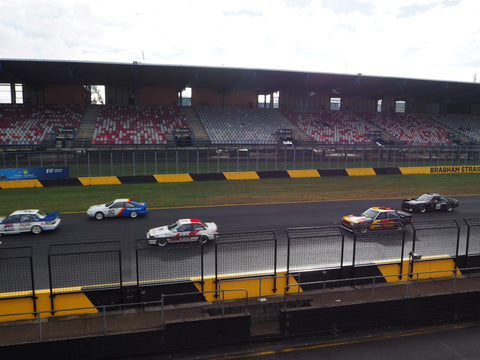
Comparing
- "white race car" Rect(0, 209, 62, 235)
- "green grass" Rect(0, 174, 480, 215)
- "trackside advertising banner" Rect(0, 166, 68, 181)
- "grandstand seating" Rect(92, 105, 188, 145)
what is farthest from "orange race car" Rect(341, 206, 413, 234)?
"grandstand seating" Rect(92, 105, 188, 145)

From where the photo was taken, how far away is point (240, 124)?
4912 centimetres

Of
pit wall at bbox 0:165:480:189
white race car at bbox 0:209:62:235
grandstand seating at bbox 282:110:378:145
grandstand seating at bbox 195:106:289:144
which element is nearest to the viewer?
white race car at bbox 0:209:62:235

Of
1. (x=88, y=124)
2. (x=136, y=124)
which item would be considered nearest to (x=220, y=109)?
(x=136, y=124)

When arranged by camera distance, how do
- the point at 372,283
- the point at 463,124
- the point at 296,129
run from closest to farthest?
the point at 372,283
the point at 296,129
the point at 463,124

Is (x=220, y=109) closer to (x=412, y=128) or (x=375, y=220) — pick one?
(x=412, y=128)

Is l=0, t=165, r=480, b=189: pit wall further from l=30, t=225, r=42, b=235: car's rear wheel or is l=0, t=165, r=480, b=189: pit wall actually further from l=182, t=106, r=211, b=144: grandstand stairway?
l=30, t=225, r=42, b=235: car's rear wheel

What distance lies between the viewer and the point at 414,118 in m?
58.9

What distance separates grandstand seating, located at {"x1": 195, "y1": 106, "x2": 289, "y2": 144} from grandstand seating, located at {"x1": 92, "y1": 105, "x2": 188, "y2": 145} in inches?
151

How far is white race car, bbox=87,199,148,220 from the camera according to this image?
1838 centimetres

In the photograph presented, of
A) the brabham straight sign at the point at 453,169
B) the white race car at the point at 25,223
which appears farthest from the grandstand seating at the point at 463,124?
the white race car at the point at 25,223

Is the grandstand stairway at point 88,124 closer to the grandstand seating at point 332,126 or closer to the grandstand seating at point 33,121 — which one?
the grandstand seating at point 33,121

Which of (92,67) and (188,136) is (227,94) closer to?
(188,136)

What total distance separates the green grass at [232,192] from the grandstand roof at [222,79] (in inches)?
755

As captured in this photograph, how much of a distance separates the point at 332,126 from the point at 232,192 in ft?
103
